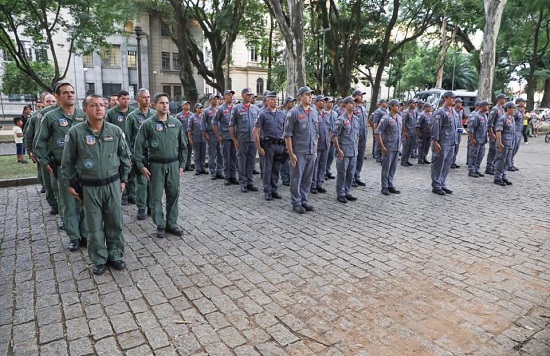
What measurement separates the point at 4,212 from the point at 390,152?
23.6 ft

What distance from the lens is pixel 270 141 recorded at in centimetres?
773

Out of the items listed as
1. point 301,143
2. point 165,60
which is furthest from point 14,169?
point 165,60

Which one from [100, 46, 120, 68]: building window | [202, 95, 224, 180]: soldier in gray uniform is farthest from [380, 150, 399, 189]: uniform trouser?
[100, 46, 120, 68]: building window

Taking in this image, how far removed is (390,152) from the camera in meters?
8.02

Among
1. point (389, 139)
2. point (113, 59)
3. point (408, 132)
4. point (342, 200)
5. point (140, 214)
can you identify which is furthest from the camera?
point (113, 59)

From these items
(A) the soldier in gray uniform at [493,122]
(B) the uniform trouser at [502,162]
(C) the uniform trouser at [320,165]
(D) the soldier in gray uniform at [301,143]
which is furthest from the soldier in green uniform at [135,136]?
(A) the soldier in gray uniform at [493,122]

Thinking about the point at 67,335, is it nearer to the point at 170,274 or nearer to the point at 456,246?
the point at 170,274

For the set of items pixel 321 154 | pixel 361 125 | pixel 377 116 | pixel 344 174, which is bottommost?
pixel 344 174

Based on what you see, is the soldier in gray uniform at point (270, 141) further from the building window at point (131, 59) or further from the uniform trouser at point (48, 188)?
the building window at point (131, 59)

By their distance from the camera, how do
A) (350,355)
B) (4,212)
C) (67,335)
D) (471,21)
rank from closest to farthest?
(350,355) < (67,335) < (4,212) < (471,21)

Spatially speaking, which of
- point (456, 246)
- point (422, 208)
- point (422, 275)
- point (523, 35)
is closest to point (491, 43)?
point (523, 35)

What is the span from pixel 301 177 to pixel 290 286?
3063 mm

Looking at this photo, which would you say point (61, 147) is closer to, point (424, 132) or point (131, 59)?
point (424, 132)

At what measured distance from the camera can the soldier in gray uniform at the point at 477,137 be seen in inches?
404
